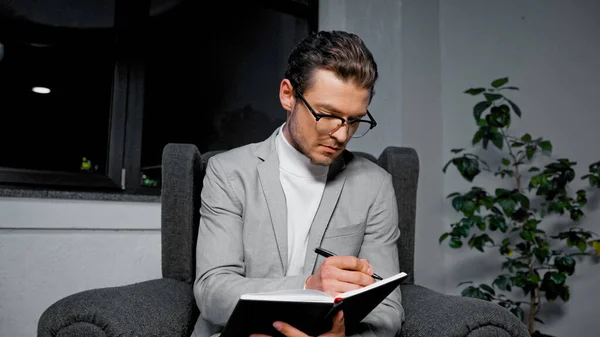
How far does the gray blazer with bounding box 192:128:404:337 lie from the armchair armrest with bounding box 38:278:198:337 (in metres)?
0.07

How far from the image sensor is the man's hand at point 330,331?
93 cm

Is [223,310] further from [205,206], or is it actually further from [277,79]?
[277,79]

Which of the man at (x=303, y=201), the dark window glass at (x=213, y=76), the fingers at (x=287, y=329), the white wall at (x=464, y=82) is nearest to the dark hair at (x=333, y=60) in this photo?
the man at (x=303, y=201)

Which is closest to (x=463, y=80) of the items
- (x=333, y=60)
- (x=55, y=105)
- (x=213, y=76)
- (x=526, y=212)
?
(x=526, y=212)

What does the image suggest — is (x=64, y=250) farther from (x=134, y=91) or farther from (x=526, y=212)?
(x=526, y=212)

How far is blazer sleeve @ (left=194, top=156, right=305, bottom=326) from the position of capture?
3.67ft

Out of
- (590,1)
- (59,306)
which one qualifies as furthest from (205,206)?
(590,1)

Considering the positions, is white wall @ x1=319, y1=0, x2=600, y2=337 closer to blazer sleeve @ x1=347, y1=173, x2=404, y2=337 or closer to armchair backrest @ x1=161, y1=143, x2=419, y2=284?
blazer sleeve @ x1=347, y1=173, x2=404, y2=337

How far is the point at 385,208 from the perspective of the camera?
4.64ft

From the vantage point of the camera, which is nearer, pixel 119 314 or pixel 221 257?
pixel 119 314

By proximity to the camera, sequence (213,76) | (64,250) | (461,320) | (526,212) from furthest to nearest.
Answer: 1. (213,76)
2. (526,212)
3. (64,250)
4. (461,320)

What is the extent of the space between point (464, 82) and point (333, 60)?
6.40ft

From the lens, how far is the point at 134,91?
237 centimetres

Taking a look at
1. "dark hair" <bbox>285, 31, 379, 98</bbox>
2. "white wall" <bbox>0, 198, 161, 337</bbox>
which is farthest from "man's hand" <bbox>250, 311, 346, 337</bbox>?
"white wall" <bbox>0, 198, 161, 337</bbox>
